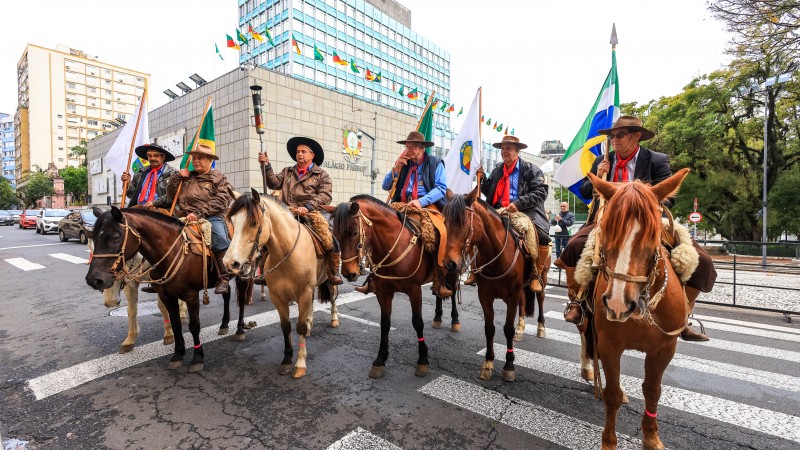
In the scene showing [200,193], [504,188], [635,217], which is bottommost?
[635,217]

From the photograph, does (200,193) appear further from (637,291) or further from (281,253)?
(637,291)

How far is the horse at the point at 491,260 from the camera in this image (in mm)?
4286

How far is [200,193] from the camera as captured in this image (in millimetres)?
5688

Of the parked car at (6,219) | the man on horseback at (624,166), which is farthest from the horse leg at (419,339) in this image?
the parked car at (6,219)

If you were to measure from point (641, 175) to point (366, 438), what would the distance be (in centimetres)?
370

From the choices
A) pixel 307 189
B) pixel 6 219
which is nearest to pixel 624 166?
pixel 307 189

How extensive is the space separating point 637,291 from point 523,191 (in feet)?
11.4

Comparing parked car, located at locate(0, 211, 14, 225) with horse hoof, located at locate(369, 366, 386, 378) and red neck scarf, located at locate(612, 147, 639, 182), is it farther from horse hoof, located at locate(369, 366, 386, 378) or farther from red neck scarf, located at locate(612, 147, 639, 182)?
red neck scarf, located at locate(612, 147, 639, 182)

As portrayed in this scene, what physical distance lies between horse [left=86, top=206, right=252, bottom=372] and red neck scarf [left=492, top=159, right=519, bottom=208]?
4359 millimetres

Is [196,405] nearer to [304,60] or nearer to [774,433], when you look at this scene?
[774,433]

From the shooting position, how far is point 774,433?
130 inches

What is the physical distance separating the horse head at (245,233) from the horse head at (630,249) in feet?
10.9

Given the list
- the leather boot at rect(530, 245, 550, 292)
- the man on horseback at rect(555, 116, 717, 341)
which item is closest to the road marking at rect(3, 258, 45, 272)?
the leather boot at rect(530, 245, 550, 292)

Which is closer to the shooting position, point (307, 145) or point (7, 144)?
point (307, 145)
